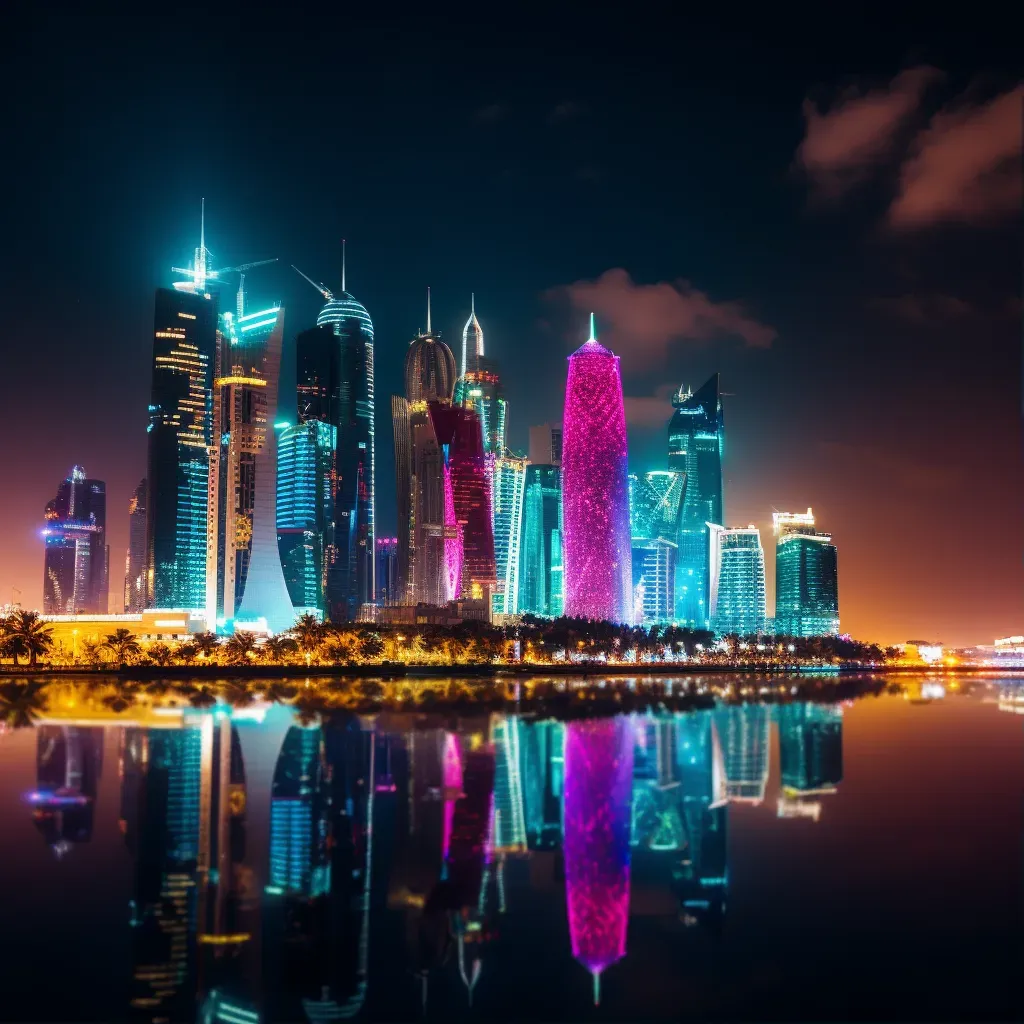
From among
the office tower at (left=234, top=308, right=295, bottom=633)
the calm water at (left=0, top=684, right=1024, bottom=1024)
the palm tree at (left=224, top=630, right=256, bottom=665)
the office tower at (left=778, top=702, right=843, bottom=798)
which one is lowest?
the calm water at (left=0, top=684, right=1024, bottom=1024)

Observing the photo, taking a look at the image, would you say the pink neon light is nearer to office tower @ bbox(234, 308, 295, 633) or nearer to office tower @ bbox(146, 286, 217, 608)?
office tower @ bbox(234, 308, 295, 633)

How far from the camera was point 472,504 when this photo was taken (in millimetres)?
182000

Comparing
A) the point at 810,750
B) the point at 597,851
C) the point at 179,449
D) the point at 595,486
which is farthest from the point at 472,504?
the point at 597,851

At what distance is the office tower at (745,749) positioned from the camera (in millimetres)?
30062

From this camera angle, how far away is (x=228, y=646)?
11006 cm

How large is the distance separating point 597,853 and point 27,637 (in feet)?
308

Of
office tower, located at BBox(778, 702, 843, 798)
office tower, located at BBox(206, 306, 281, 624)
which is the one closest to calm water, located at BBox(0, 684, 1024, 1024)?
office tower, located at BBox(778, 702, 843, 798)

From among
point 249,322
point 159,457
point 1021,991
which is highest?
point 249,322

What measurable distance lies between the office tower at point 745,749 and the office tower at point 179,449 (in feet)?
380

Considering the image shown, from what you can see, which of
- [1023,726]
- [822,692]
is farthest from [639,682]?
[1023,726]

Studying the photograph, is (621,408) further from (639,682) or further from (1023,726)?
(1023,726)

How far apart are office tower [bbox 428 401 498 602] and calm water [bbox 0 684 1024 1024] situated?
14498 centimetres

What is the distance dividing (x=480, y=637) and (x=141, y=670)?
40.0m

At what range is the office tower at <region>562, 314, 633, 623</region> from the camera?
6565 inches
